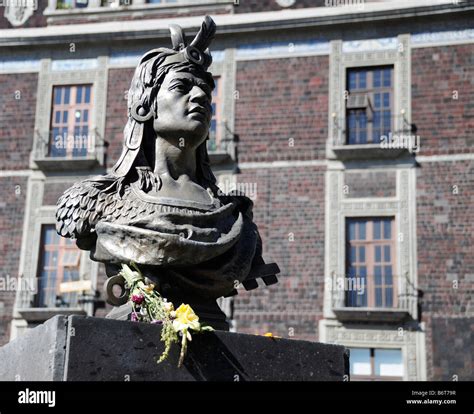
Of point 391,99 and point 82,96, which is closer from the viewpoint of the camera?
point 391,99

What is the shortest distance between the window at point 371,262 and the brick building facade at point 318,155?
34mm

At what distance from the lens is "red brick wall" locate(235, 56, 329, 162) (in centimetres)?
2205

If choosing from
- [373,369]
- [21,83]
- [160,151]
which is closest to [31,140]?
[21,83]

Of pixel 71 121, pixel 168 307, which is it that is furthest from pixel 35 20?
pixel 168 307

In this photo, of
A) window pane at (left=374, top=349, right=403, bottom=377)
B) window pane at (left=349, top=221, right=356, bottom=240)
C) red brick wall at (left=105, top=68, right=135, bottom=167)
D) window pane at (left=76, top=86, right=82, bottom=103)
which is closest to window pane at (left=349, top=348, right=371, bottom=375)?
window pane at (left=374, top=349, right=403, bottom=377)

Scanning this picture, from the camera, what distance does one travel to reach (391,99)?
22.1 m

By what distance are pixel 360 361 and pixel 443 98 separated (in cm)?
674

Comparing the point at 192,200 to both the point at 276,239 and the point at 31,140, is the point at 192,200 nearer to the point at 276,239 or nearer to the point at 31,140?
the point at 276,239

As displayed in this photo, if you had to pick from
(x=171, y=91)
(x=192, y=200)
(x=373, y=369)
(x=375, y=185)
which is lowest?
(x=373, y=369)

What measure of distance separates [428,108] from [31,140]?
1045 centimetres

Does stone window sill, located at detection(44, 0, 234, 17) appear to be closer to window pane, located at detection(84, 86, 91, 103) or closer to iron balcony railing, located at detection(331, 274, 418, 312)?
window pane, located at detection(84, 86, 91, 103)

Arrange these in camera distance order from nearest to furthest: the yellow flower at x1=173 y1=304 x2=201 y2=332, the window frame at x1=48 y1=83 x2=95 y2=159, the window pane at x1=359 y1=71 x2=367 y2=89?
the yellow flower at x1=173 y1=304 x2=201 y2=332
the window pane at x1=359 y1=71 x2=367 y2=89
the window frame at x1=48 y1=83 x2=95 y2=159

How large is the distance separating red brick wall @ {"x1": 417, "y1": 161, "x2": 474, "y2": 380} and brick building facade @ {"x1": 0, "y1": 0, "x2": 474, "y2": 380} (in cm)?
3

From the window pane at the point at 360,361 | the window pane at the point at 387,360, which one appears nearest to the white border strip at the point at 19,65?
the window pane at the point at 360,361
